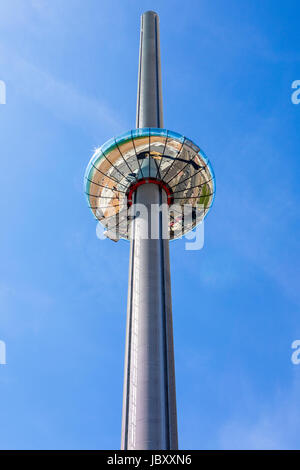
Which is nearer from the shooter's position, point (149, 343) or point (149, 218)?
point (149, 343)

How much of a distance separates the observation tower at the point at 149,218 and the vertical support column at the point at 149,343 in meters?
0.04

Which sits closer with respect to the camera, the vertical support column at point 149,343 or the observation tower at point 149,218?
the vertical support column at point 149,343

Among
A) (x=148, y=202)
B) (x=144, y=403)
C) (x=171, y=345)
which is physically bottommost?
(x=144, y=403)

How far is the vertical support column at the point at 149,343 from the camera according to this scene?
20047 mm

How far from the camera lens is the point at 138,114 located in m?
35.2

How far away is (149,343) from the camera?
22.3 metres

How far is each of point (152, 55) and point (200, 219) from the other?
1598cm

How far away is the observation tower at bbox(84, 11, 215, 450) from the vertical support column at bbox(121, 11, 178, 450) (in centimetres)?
4

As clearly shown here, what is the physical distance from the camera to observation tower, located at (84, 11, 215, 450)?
2069 centimetres

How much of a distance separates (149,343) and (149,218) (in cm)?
799

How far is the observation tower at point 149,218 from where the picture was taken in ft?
67.9

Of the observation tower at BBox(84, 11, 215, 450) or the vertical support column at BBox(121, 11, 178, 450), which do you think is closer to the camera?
the vertical support column at BBox(121, 11, 178, 450)
